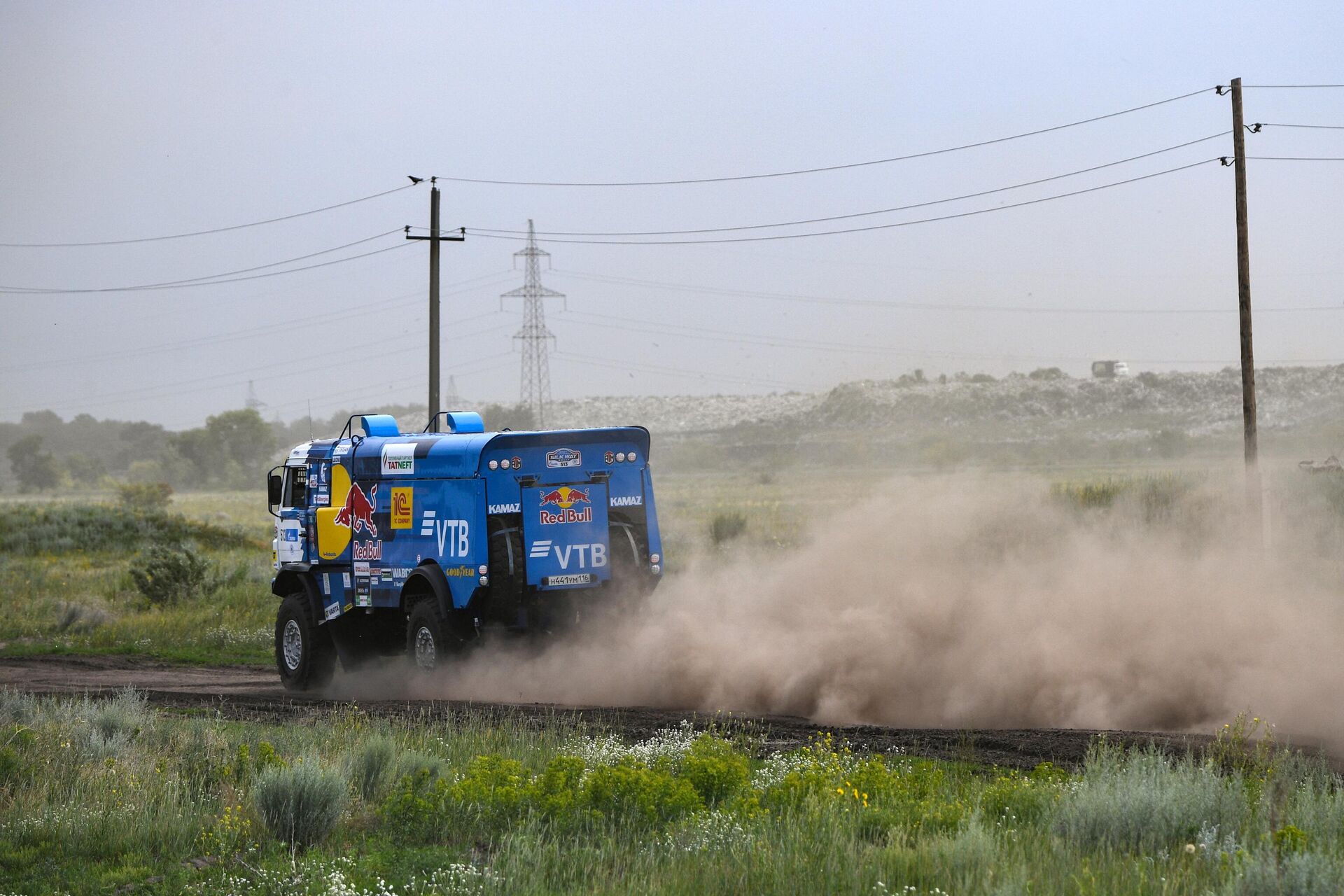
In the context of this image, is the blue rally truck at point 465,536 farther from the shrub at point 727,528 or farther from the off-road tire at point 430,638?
the shrub at point 727,528

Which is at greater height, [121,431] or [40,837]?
[121,431]

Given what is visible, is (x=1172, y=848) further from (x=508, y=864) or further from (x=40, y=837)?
(x=40, y=837)

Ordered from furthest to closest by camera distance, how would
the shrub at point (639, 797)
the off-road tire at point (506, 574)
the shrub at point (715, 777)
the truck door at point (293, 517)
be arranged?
the truck door at point (293, 517) → the off-road tire at point (506, 574) → the shrub at point (715, 777) → the shrub at point (639, 797)

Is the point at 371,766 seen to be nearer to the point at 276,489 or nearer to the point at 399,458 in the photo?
the point at 399,458

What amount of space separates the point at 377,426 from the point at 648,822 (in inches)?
404

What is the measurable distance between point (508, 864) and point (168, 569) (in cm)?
2268

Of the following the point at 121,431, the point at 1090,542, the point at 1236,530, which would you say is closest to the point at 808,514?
the point at 1236,530

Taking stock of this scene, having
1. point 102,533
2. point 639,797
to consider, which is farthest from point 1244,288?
point 102,533

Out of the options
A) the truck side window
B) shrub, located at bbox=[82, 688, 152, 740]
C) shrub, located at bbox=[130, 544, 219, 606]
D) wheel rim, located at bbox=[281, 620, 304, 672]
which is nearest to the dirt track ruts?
wheel rim, located at bbox=[281, 620, 304, 672]

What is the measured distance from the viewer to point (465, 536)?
15.1 meters

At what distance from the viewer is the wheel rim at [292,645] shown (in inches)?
705

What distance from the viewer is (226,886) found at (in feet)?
23.0

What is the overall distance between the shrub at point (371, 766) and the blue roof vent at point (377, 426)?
25.7 feet

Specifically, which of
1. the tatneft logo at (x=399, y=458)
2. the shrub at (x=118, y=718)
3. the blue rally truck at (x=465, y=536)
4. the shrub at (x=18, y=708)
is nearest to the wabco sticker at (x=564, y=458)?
the blue rally truck at (x=465, y=536)
